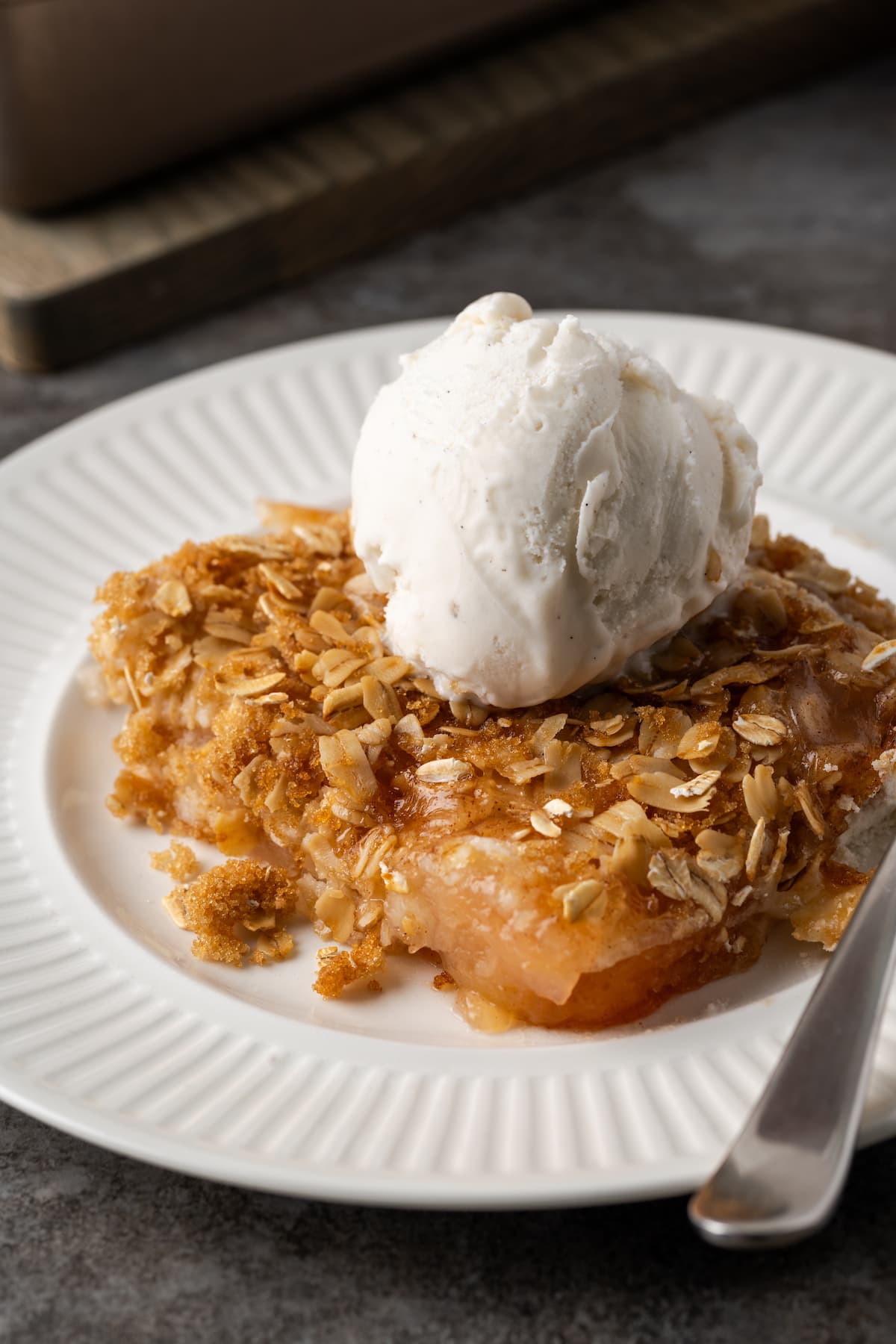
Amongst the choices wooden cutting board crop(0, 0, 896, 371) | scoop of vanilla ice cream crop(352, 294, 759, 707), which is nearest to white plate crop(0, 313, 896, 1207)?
scoop of vanilla ice cream crop(352, 294, 759, 707)

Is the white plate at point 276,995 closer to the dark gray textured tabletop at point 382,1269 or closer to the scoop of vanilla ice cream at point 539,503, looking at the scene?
the dark gray textured tabletop at point 382,1269

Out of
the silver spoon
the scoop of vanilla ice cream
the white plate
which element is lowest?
the white plate

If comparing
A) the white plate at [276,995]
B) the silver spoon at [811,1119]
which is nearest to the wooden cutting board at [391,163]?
the white plate at [276,995]

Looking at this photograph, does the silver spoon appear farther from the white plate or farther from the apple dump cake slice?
the apple dump cake slice

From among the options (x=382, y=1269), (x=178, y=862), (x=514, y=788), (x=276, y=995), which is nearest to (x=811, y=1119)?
(x=382, y=1269)

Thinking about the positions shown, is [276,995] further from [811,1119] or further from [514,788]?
[811,1119]

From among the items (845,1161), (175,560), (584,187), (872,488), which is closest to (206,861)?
(175,560)

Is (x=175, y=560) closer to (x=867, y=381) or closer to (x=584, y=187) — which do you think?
(x=867, y=381)
